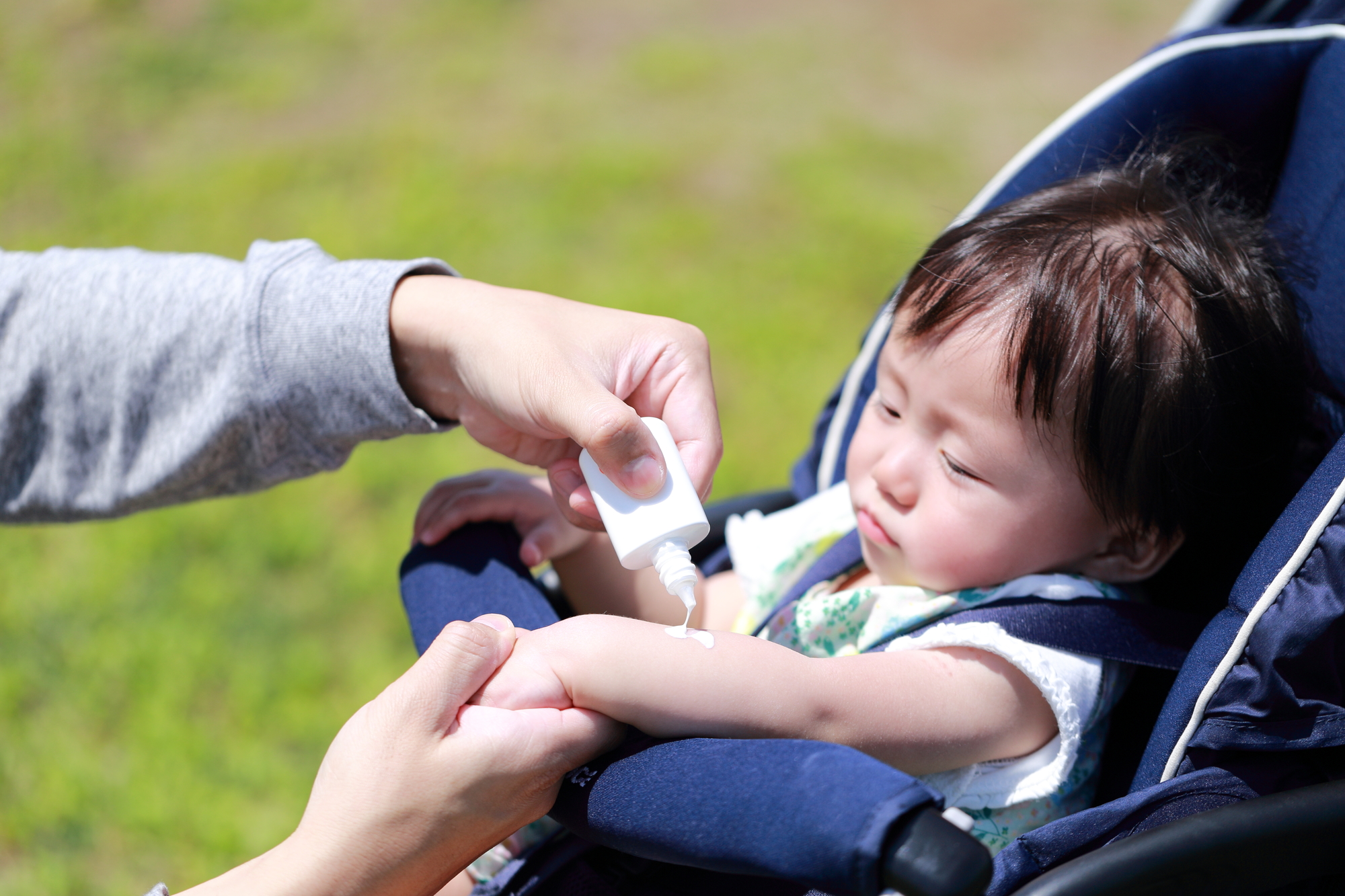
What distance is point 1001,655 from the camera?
3.72ft

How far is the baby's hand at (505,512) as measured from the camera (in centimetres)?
133

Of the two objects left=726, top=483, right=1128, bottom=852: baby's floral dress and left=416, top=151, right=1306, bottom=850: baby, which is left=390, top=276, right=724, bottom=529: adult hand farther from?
left=726, top=483, right=1128, bottom=852: baby's floral dress

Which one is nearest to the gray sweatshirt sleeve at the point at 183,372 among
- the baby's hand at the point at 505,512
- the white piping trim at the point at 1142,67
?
the baby's hand at the point at 505,512

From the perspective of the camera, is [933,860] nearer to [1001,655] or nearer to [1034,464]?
[1001,655]

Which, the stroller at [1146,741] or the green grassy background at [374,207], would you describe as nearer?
the stroller at [1146,741]

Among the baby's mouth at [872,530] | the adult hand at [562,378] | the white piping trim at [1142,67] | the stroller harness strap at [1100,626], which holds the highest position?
the white piping trim at [1142,67]

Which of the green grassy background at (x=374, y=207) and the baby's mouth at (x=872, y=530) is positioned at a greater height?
the green grassy background at (x=374, y=207)

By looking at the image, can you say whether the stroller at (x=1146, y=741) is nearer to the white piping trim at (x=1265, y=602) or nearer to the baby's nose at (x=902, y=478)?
the white piping trim at (x=1265, y=602)

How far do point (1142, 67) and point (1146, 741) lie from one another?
87cm

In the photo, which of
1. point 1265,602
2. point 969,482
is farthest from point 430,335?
point 1265,602

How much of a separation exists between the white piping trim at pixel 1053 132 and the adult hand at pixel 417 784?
2.47ft

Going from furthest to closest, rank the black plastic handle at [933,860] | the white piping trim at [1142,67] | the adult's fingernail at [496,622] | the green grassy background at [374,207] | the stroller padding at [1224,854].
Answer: the green grassy background at [374,207], the white piping trim at [1142,67], the adult's fingernail at [496,622], the stroller padding at [1224,854], the black plastic handle at [933,860]

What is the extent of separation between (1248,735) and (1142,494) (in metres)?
0.27

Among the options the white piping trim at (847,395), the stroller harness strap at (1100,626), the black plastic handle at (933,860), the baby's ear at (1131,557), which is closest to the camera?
the black plastic handle at (933,860)
